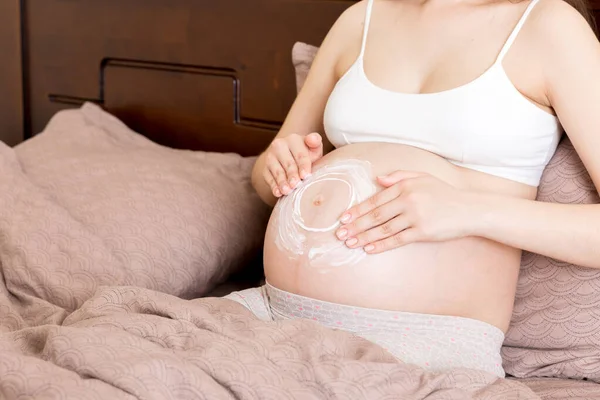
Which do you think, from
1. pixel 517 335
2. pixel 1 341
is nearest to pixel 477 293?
pixel 517 335

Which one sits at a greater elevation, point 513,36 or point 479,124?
point 513,36

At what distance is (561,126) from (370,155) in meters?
0.32

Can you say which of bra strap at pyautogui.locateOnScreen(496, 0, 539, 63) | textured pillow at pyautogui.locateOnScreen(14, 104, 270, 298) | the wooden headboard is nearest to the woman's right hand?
textured pillow at pyautogui.locateOnScreen(14, 104, 270, 298)

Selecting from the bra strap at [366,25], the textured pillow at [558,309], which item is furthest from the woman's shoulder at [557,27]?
the bra strap at [366,25]

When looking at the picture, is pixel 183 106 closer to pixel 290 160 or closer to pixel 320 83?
pixel 320 83

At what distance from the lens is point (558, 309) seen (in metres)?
1.32

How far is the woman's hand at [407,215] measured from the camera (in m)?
1.21

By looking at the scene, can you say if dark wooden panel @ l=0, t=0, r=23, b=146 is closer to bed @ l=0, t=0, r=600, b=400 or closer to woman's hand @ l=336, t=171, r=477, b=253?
bed @ l=0, t=0, r=600, b=400

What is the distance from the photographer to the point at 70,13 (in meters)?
2.41

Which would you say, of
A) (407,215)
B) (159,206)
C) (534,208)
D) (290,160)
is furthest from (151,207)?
(534,208)

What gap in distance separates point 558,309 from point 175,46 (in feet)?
4.35

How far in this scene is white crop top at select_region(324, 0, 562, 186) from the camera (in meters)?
1.29

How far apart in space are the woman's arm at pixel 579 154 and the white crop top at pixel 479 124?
0.19ft

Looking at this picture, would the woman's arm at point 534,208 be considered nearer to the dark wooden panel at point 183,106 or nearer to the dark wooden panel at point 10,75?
the dark wooden panel at point 183,106
